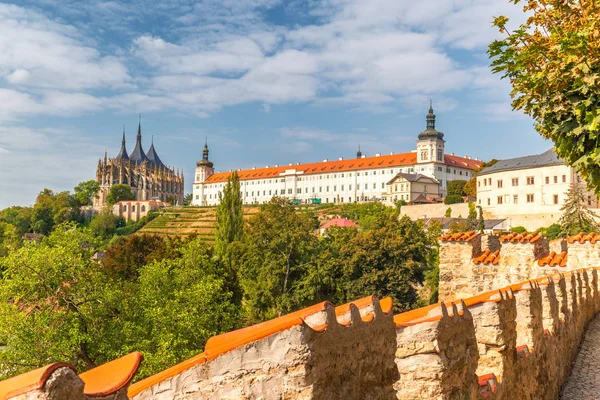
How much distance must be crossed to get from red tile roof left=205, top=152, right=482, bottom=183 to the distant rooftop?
4013cm

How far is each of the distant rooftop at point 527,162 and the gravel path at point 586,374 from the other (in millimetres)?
73750

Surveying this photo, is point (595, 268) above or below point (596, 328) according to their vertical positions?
above

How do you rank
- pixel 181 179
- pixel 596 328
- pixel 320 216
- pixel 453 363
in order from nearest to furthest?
pixel 453 363 < pixel 596 328 < pixel 320 216 < pixel 181 179

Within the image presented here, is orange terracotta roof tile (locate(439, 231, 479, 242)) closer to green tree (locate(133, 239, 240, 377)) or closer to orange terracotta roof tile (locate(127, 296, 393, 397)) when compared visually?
green tree (locate(133, 239, 240, 377))

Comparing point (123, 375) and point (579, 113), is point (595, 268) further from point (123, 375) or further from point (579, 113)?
point (123, 375)

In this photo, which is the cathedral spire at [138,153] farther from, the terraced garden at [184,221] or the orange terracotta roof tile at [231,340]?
the orange terracotta roof tile at [231,340]

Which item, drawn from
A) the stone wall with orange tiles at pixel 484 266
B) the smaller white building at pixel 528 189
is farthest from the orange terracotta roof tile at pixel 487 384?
the smaller white building at pixel 528 189

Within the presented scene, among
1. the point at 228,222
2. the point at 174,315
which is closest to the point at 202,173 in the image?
the point at 228,222

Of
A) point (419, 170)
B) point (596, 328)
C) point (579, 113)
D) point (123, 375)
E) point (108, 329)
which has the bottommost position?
point (108, 329)

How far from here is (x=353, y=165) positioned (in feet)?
454

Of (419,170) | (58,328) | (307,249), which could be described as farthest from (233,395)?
(419,170)

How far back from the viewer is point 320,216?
114m

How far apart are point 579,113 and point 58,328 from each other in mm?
18277

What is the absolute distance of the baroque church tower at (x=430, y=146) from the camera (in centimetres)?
12700
